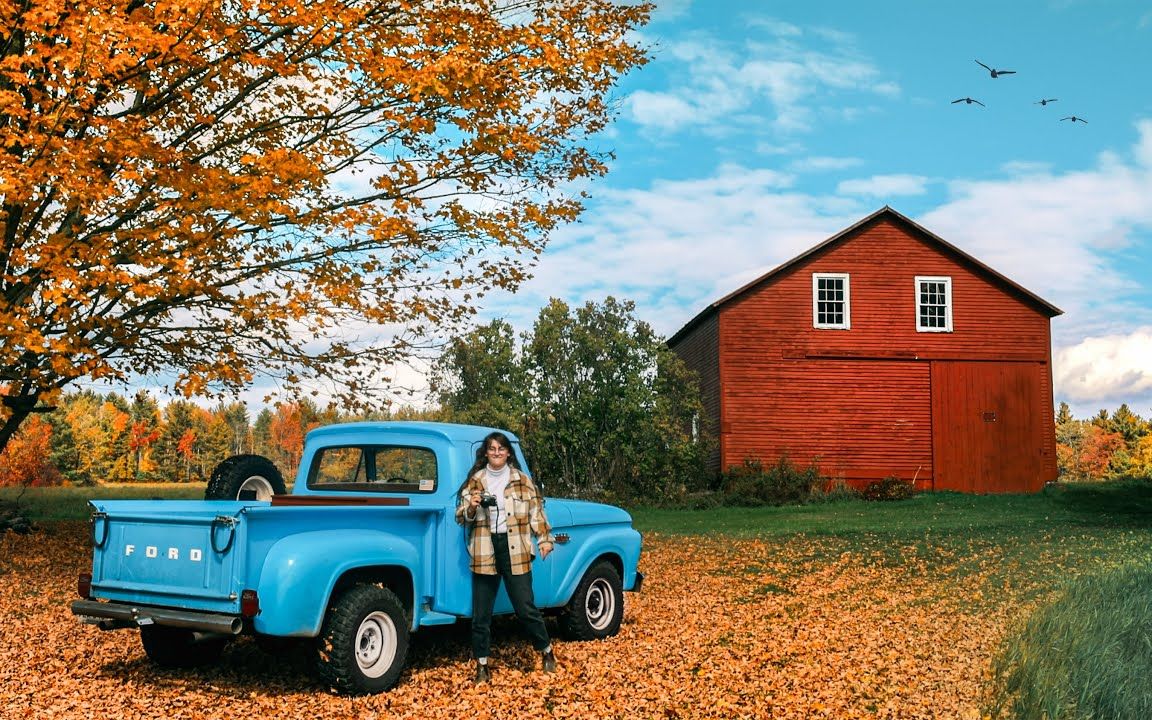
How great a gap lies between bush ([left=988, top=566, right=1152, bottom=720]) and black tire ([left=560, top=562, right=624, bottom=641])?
10.3 feet

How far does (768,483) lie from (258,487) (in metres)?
21.6

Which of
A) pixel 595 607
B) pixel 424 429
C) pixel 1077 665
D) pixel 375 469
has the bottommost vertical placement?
pixel 1077 665

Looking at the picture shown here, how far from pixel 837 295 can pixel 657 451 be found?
755 centimetres

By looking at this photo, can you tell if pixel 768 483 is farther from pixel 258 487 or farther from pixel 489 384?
pixel 258 487

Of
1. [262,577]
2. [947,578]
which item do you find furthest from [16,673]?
[947,578]

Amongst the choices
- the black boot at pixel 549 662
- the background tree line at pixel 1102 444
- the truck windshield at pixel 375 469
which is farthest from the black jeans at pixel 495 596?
the background tree line at pixel 1102 444

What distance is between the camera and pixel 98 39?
428 inches

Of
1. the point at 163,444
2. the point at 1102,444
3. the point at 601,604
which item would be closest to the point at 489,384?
the point at 601,604

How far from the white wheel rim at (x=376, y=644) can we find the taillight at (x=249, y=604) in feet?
2.54

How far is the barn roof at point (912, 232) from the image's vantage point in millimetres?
30609

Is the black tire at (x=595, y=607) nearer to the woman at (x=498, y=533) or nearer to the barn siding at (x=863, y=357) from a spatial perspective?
the woman at (x=498, y=533)

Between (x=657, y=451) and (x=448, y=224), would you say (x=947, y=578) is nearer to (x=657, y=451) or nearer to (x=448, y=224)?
(x=448, y=224)

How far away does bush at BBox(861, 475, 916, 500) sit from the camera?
93.1ft

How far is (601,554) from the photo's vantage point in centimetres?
A: 890
